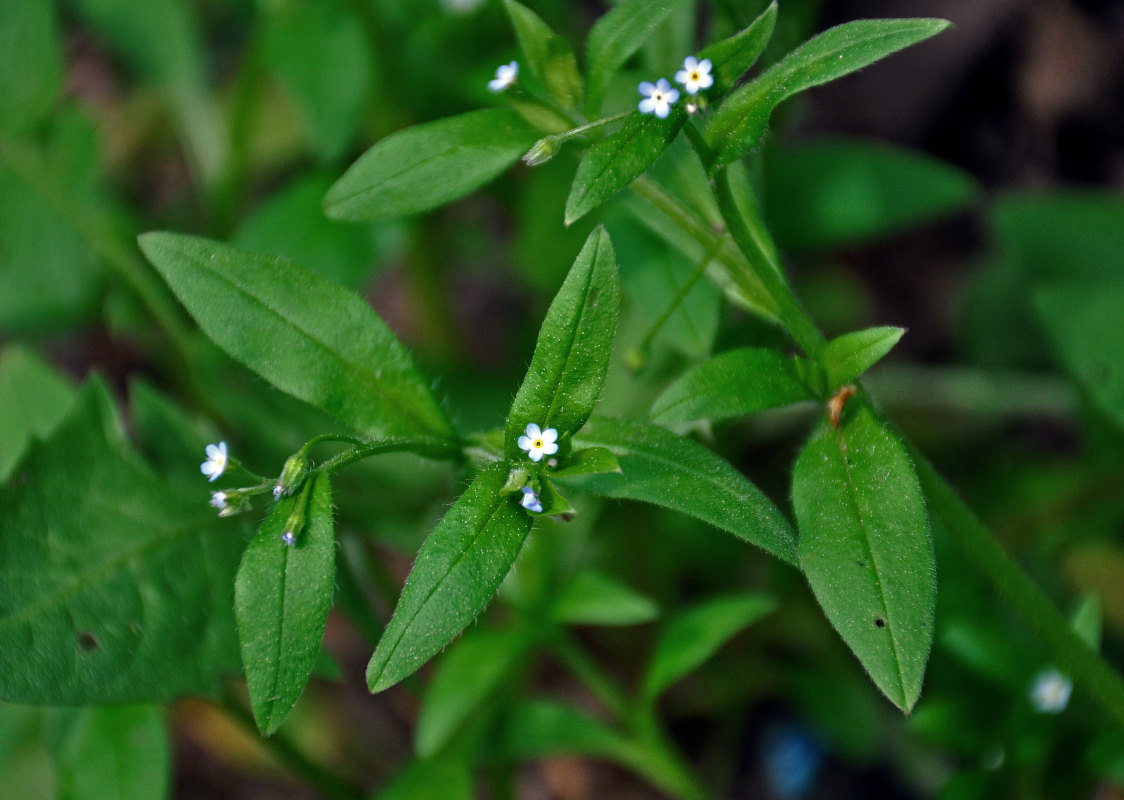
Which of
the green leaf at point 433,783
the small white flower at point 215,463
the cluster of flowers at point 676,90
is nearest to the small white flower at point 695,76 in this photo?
the cluster of flowers at point 676,90

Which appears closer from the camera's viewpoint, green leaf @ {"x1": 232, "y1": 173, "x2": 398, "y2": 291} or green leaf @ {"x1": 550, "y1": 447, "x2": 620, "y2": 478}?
green leaf @ {"x1": 550, "y1": 447, "x2": 620, "y2": 478}

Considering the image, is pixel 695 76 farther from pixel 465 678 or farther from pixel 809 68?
pixel 465 678

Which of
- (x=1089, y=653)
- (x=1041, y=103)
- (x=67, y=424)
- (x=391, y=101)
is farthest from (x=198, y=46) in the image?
(x=1089, y=653)

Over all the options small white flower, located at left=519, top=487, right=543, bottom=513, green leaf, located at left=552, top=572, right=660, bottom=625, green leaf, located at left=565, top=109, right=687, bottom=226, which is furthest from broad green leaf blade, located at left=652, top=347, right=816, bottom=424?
green leaf, located at left=552, top=572, right=660, bottom=625

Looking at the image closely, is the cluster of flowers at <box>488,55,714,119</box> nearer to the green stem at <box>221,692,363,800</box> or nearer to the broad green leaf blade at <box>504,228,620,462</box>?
the broad green leaf blade at <box>504,228,620,462</box>

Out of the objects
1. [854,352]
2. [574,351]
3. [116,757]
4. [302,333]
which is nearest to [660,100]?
[574,351]

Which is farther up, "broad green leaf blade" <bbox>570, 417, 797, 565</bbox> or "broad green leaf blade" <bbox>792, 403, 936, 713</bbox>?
"broad green leaf blade" <bbox>570, 417, 797, 565</bbox>
